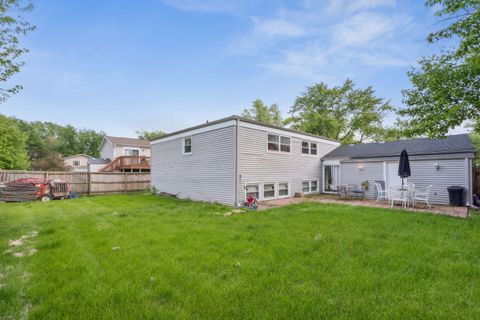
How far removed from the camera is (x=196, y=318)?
235 centimetres

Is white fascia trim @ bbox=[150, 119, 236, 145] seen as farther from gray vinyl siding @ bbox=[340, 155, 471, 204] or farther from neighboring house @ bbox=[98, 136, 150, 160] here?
neighboring house @ bbox=[98, 136, 150, 160]

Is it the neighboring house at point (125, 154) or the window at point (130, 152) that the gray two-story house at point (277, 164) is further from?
the window at point (130, 152)

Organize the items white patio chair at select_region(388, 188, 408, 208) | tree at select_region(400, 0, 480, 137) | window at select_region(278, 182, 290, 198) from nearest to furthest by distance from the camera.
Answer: tree at select_region(400, 0, 480, 137), white patio chair at select_region(388, 188, 408, 208), window at select_region(278, 182, 290, 198)

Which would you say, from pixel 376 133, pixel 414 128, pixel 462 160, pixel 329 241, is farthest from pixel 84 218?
pixel 376 133

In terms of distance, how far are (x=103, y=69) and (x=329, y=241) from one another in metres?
15.4

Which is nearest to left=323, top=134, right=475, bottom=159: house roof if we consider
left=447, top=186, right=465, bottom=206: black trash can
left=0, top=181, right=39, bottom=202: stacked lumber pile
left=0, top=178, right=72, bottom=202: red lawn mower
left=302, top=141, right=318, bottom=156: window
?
left=302, top=141, right=318, bottom=156: window

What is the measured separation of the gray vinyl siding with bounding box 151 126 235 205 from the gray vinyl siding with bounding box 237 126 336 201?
1.59ft

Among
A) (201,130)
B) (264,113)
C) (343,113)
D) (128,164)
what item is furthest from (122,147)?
(343,113)

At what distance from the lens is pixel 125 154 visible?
93.7ft

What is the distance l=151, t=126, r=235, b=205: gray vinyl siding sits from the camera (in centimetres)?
1034

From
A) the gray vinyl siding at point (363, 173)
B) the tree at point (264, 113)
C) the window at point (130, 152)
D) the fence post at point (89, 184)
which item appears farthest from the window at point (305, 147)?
the window at point (130, 152)

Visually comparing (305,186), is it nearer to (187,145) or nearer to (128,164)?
(187,145)

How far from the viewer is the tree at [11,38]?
19.3ft

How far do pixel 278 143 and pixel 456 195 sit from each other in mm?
8112
